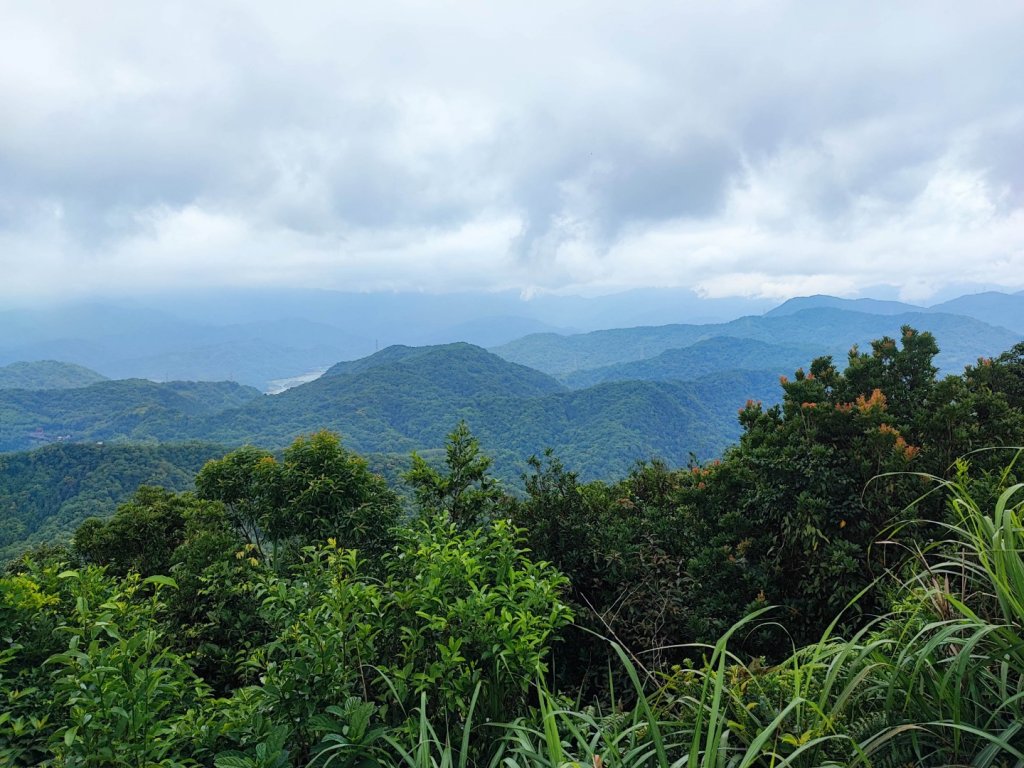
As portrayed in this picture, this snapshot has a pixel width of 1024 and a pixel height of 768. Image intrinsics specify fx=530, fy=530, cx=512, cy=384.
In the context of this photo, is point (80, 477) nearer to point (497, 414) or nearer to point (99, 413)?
point (497, 414)

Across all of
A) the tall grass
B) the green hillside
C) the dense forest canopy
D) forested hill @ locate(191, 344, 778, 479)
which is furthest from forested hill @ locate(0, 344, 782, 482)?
the tall grass

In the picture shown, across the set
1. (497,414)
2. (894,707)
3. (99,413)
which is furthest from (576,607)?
(99,413)

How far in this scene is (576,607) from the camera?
454cm

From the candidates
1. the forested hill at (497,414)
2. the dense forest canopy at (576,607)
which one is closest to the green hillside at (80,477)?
the forested hill at (497,414)

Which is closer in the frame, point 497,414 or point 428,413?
point 497,414

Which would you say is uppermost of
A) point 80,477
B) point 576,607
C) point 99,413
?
point 576,607

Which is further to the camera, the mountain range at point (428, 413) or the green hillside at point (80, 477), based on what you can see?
the mountain range at point (428, 413)

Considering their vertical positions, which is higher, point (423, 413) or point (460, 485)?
point (460, 485)

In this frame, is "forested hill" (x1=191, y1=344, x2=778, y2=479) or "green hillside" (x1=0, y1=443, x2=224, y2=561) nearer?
"green hillside" (x1=0, y1=443, x2=224, y2=561)

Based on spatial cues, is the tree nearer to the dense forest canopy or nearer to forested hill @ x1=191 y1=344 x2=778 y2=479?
the dense forest canopy

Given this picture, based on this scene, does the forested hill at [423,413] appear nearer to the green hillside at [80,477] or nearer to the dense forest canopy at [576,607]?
the green hillside at [80,477]

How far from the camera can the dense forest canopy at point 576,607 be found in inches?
65.8

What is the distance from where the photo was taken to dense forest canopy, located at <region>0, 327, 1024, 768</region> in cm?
167

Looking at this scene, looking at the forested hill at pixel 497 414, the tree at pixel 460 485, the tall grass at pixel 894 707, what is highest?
the tall grass at pixel 894 707
